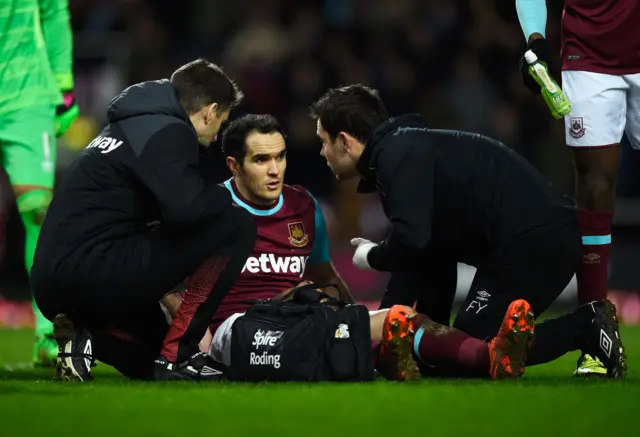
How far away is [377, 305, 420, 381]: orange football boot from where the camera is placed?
5656mm

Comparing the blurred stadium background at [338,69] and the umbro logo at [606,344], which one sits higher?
the blurred stadium background at [338,69]

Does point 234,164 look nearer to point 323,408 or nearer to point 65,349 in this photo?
point 65,349

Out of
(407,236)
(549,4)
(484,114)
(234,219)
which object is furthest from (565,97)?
(549,4)

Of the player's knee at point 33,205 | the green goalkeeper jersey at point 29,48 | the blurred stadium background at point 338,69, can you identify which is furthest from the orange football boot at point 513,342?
the blurred stadium background at point 338,69

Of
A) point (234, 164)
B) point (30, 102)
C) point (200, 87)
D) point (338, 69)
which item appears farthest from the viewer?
point (338, 69)

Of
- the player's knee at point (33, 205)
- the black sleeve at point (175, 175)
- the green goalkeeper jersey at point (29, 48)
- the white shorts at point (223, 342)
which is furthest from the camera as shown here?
the green goalkeeper jersey at point (29, 48)

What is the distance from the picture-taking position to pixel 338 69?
1227cm

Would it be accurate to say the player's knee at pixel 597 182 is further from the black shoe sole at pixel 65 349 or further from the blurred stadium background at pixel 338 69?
the blurred stadium background at pixel 338 69

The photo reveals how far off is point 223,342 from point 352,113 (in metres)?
1.21

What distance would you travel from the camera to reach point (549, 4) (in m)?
12.9

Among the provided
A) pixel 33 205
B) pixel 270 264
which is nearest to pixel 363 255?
pixel 270 264

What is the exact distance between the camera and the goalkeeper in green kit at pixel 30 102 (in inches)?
286

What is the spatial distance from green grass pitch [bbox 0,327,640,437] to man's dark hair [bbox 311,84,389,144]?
123 cm

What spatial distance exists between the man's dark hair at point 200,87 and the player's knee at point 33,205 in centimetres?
153
